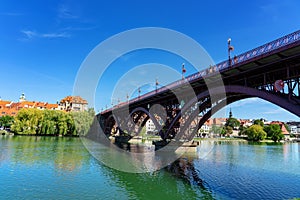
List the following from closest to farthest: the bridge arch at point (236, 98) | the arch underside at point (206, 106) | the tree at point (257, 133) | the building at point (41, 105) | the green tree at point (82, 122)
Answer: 1. the bridge arch at point (236, 98)
2. the arch underside at point (206, 106)
3. the green tree at point (82, 122)
4. the tree at point (257, 133)
5. the building at point (41, 105)

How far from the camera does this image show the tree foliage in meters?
64.1

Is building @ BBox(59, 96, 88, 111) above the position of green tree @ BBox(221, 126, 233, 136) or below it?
above

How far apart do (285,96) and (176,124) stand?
21635 mm

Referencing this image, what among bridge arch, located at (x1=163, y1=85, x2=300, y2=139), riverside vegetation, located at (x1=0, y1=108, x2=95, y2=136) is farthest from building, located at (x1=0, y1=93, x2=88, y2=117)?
bridge arch, located at (x1=163, y1=85, x2=300, y2=139)

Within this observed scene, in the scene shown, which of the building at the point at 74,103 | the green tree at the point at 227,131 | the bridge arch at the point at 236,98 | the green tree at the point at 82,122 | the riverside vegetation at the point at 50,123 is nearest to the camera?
the bridge arch at the point at 236,98

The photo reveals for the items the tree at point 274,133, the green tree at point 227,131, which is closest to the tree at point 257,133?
the tree at point 274,133

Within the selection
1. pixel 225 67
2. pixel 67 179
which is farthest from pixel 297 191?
pixel 67 179

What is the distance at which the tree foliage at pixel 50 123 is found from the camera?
64.1 meters

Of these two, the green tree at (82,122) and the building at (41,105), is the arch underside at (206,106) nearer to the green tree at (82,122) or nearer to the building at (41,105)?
the green tree at (82,122)

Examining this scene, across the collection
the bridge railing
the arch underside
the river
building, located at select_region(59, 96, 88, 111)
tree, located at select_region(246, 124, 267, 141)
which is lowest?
the river

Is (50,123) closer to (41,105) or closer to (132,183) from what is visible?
(41,105)

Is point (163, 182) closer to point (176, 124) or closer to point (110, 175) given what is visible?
point (110, 175)

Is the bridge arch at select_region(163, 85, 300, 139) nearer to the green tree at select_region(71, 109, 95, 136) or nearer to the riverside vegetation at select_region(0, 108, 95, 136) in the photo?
the green tree at select_region(71, 109, 95, 136)

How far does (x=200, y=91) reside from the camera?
29078mm
